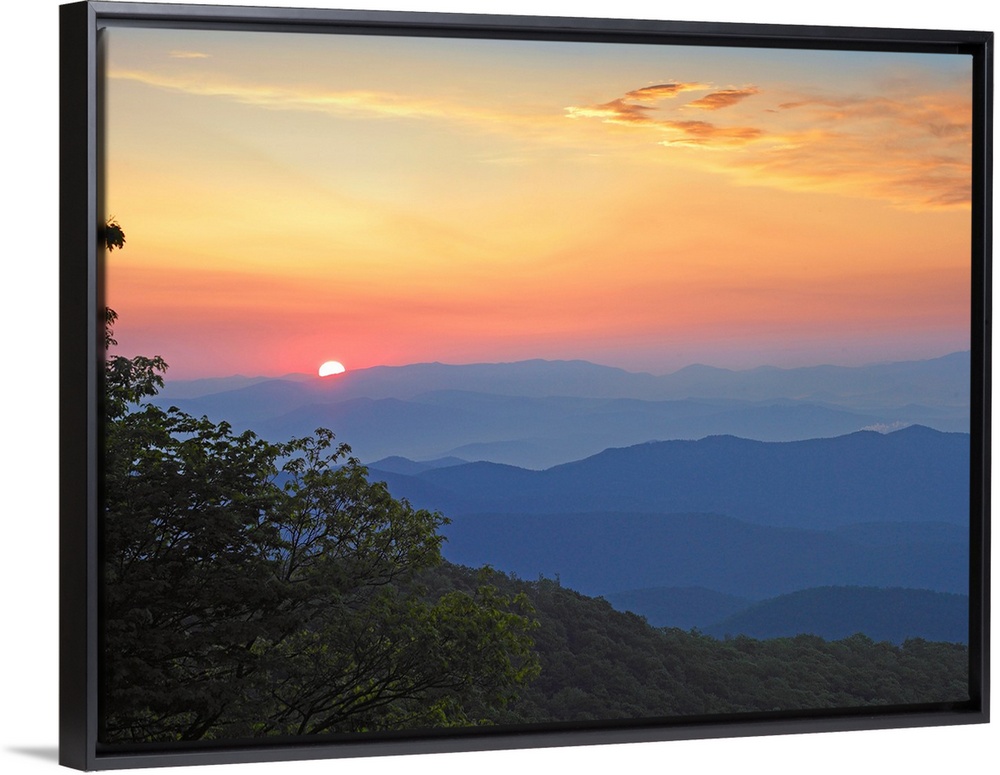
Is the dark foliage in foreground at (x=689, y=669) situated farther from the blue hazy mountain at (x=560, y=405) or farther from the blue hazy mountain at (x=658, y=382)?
the blue hazy mountain at (x=658, y=382)

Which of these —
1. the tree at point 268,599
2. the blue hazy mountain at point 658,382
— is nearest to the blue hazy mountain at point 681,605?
the tree at point 268,599

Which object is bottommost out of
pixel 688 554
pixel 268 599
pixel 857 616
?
pixel 857 616

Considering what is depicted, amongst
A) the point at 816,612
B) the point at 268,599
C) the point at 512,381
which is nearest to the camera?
the point at 268,599

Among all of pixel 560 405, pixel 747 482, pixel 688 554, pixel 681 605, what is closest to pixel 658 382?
pixel 560 405

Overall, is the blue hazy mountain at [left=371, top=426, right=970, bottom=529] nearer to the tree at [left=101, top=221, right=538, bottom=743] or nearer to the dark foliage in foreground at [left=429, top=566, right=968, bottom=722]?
the tree at [left=101, top=221, right=538, bottom=743]

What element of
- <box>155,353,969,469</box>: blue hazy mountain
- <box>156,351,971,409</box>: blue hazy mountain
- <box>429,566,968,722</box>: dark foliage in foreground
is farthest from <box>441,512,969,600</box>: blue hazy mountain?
<box>156,351,971,409</box>: blue hazy mountain

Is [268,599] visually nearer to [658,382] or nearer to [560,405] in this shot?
[560,405]
